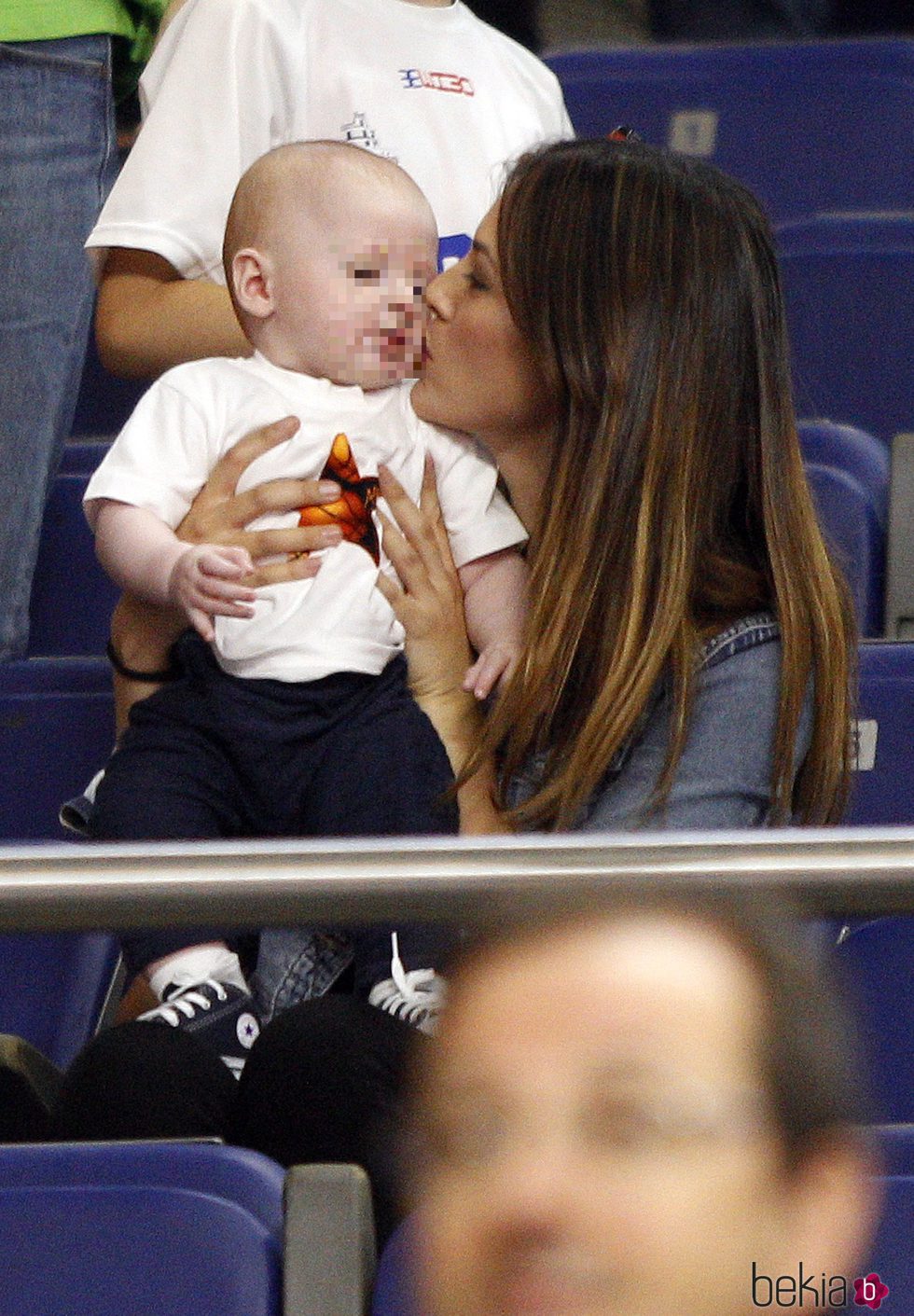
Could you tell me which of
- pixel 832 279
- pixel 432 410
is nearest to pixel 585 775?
pixel 432 410

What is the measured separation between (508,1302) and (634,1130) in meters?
0.06

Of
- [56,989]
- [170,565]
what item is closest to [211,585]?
[170,565]

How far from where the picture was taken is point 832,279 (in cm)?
200

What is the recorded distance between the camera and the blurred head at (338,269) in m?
1.30

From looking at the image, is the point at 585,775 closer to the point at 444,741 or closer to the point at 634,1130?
the point at 444,741

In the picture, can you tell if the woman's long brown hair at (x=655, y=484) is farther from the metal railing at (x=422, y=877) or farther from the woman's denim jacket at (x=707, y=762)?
the metal railing at (x=422, y=877)

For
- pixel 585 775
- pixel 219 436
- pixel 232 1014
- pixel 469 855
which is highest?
pixel 469 855

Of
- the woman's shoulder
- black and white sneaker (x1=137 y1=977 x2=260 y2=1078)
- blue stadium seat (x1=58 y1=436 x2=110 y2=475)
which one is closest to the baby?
black and white sneaker (x1=137 y1=977 x2=260 y2=1078)

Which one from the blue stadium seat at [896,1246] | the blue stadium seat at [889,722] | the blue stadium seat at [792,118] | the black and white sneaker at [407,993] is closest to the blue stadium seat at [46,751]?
the black and white sneaker at [407,993]

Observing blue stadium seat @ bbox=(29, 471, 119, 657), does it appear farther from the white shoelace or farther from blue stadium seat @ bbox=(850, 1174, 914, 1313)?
blue stadium seat @ bbox=(850, 1174, 914, 1313)

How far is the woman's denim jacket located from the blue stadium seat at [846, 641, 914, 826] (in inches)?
10.4

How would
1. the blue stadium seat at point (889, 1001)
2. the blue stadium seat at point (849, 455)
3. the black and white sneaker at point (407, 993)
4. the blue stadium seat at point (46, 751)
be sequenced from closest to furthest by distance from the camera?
1. the black and white sneaker at point (407, 993)
2. the blue stadium seat at point (889, 1001)
3. the blue stadium seat at point (46, 751)
4. the blue stadium seat at point (849, 455)

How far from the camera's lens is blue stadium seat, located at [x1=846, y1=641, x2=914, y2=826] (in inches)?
55.2

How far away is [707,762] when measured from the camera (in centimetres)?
113
